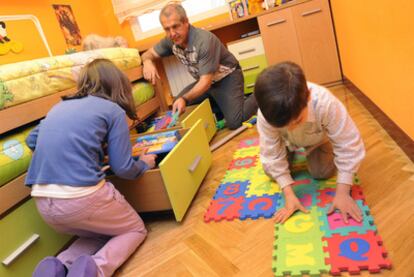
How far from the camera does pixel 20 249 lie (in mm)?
959

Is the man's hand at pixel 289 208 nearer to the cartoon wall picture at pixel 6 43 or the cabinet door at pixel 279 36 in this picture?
the cabinet door at pixel 279 36

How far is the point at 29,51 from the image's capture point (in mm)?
2158

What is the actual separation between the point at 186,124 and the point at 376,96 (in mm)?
873

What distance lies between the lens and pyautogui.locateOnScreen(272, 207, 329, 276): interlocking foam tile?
77 centimetres

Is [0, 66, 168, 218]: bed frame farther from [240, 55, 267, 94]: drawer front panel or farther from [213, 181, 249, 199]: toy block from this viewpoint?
[240, 55, 267, 94]: drawer front panel

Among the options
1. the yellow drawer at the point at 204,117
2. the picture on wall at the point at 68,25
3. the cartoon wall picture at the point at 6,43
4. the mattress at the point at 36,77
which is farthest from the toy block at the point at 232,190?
the picture on wall at the point at 68,25

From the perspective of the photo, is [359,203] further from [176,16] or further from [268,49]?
[268,49]

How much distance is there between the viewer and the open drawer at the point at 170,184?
108 centimetres

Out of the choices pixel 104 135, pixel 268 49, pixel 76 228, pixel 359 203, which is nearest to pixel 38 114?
pixel 104 135

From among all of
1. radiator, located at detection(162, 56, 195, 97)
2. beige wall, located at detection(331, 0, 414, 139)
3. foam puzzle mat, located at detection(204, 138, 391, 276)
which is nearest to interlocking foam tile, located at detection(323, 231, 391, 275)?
foam puzzle mat, located at detection(204, 138, 391, 276)

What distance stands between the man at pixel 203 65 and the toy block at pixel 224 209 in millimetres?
724

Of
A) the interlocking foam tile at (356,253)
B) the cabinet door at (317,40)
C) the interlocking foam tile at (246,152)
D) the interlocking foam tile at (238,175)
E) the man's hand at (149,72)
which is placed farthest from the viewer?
the cabinet door at (317,40)

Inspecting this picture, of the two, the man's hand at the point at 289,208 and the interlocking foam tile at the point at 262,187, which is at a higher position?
the man's hand at the point at 289,208

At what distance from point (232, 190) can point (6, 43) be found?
170cm
